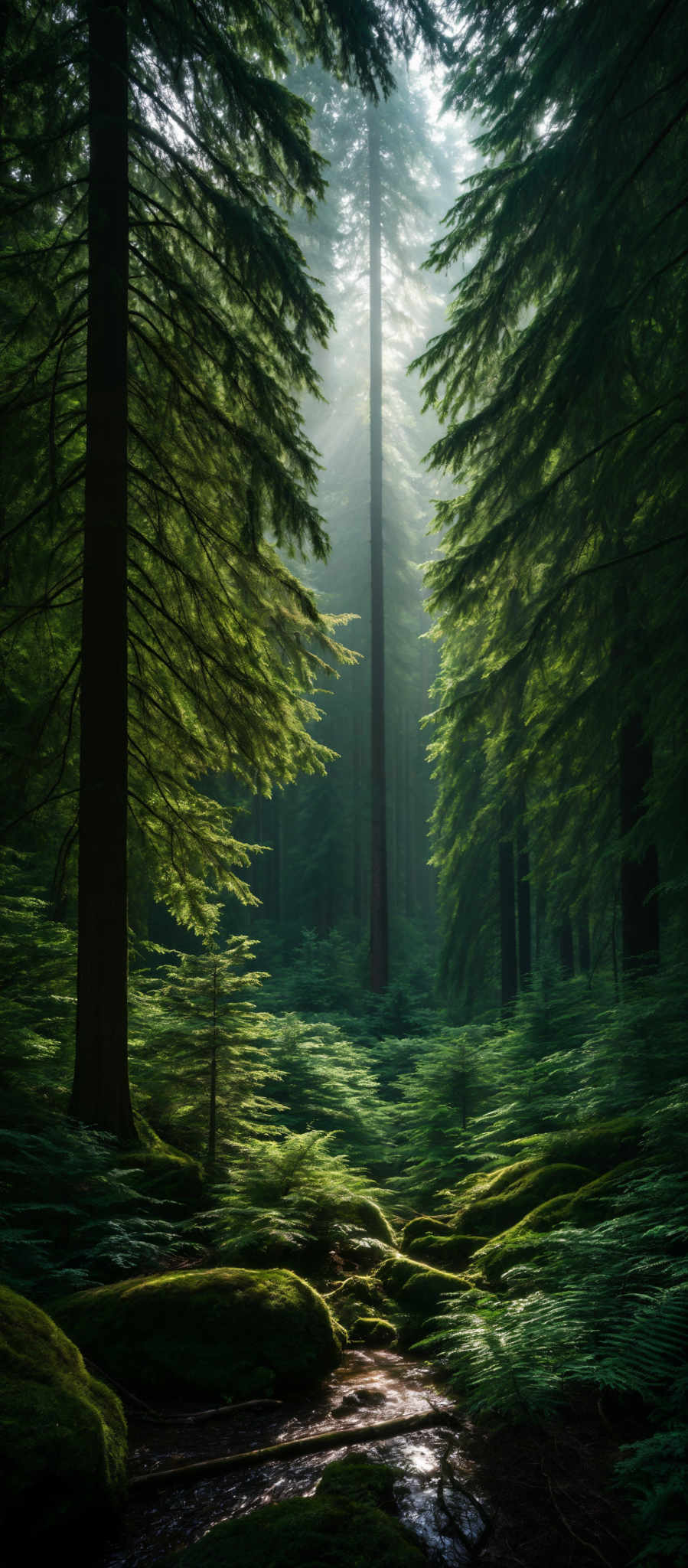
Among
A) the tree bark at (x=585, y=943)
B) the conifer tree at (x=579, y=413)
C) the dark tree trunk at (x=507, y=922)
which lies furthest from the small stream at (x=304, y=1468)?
the dark tree trunk at (x=507, y=922)

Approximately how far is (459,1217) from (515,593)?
6.63 metres

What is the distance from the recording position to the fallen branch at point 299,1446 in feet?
9.75

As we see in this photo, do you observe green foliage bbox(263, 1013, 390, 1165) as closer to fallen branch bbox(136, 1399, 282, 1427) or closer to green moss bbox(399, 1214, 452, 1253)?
green moss bbox(399, 1214, 452, 1253)

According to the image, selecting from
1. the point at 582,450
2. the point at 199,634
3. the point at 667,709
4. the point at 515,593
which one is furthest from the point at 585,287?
the point at 199,634

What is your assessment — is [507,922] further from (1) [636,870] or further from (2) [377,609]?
(2) [377,609]

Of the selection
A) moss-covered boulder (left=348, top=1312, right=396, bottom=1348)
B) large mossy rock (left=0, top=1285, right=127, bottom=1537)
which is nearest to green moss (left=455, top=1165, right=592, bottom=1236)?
moss-covered boulder (left=348, top=1312, right=396, bottom=1348)

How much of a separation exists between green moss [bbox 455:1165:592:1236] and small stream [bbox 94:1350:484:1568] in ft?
7.14

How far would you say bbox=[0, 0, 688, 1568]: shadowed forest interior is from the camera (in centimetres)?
314

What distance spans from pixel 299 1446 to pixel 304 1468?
171 millimetres

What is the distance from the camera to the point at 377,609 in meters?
19.8

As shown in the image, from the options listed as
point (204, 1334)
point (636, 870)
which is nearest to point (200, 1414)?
point (204, 1334)

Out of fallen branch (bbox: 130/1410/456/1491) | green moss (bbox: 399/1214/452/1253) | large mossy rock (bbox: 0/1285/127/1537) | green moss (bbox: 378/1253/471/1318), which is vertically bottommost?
green moss (bbox: 399/1214/452/1253)

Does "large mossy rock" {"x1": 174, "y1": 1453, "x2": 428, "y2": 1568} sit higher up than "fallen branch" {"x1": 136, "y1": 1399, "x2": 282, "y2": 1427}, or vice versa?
"large mossy rock" {"x1": 174, "y1": 1453, "x2": 428, "y2": 1568}

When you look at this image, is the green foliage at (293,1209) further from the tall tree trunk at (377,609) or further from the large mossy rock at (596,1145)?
the tall tree trunk at (377,609)
